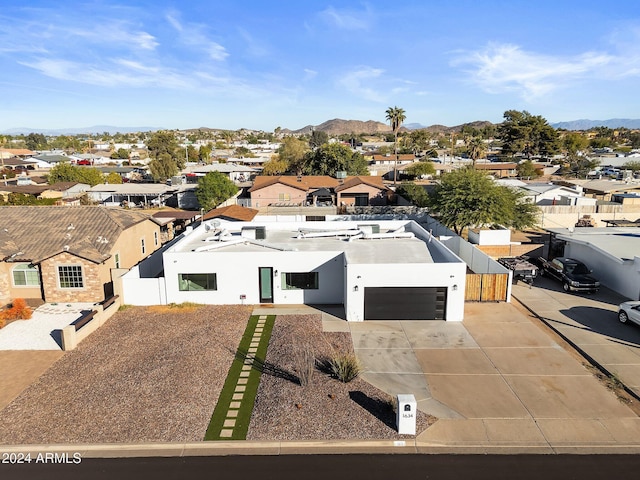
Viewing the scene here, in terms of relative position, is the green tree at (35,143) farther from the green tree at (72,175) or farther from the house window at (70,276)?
the house window at (70,276)

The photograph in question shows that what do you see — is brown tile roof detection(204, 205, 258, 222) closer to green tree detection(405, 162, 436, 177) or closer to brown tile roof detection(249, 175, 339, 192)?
brown tile roof detection(249, 175, 339, 192)

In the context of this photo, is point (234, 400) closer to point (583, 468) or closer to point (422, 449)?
point (422, 449)

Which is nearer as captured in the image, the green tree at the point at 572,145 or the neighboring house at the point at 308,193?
the neighboring house at the point at 308,193

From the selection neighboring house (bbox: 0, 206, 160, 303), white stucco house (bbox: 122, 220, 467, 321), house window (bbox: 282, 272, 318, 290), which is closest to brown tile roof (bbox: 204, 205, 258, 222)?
white stucco house (bbox: 122, 220, 467, 321)

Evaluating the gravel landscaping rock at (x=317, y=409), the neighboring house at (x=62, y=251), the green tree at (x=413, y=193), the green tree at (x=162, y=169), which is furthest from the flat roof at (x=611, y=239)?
the green tree at (x=162, y=169)

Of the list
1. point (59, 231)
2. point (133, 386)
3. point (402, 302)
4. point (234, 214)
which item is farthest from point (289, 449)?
point (234, 214)

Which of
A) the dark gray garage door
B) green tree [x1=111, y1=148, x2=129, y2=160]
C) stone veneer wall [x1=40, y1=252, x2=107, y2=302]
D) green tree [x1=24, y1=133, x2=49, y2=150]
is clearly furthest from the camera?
green tree [x1=24, y1=133, x2=49, y2=150]

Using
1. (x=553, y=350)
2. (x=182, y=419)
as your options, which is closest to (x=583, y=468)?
(x=553, y=350)
